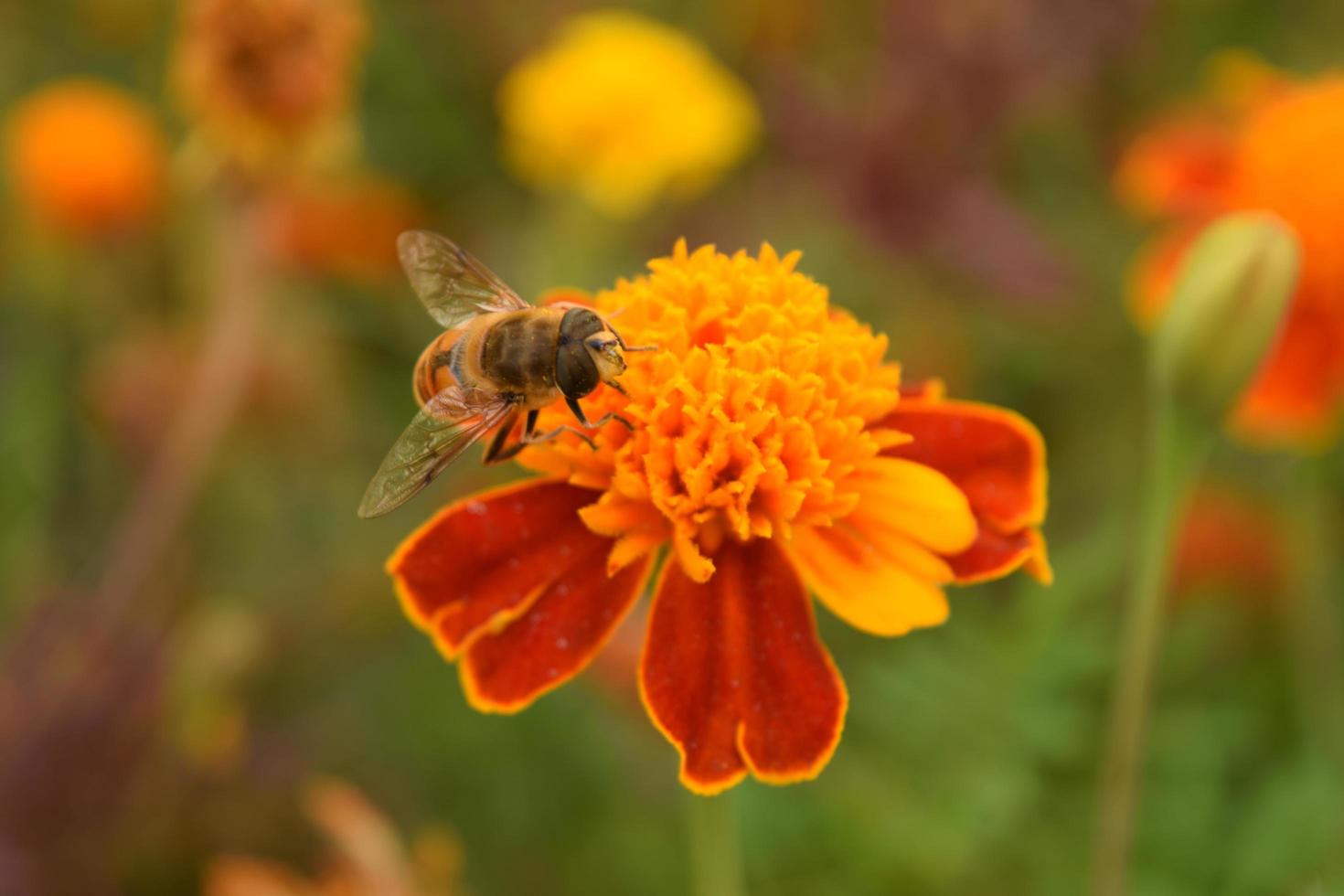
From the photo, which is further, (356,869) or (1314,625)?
(1314,625)

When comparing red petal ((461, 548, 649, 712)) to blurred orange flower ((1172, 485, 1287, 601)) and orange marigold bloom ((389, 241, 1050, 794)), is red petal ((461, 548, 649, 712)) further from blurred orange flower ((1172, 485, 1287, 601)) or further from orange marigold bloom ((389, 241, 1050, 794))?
blurred orange flower ((1172, 485, 1287, 601))

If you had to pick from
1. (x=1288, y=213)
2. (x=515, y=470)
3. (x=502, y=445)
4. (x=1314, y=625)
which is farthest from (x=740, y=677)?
(x=515, y=470)

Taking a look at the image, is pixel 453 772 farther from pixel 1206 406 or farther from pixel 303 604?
pixel 1206 406

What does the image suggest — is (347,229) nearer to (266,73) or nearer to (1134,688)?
(266,73)

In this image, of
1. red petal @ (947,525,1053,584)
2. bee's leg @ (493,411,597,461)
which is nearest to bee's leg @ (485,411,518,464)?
bee's leg @ (493,411,597,461)

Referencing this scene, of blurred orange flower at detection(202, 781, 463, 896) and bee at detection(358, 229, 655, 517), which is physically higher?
bee at detection(358, 229, 655, 517)

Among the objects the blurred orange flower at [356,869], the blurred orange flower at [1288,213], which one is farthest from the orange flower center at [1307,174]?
the blurred orange flower at [356,869]
